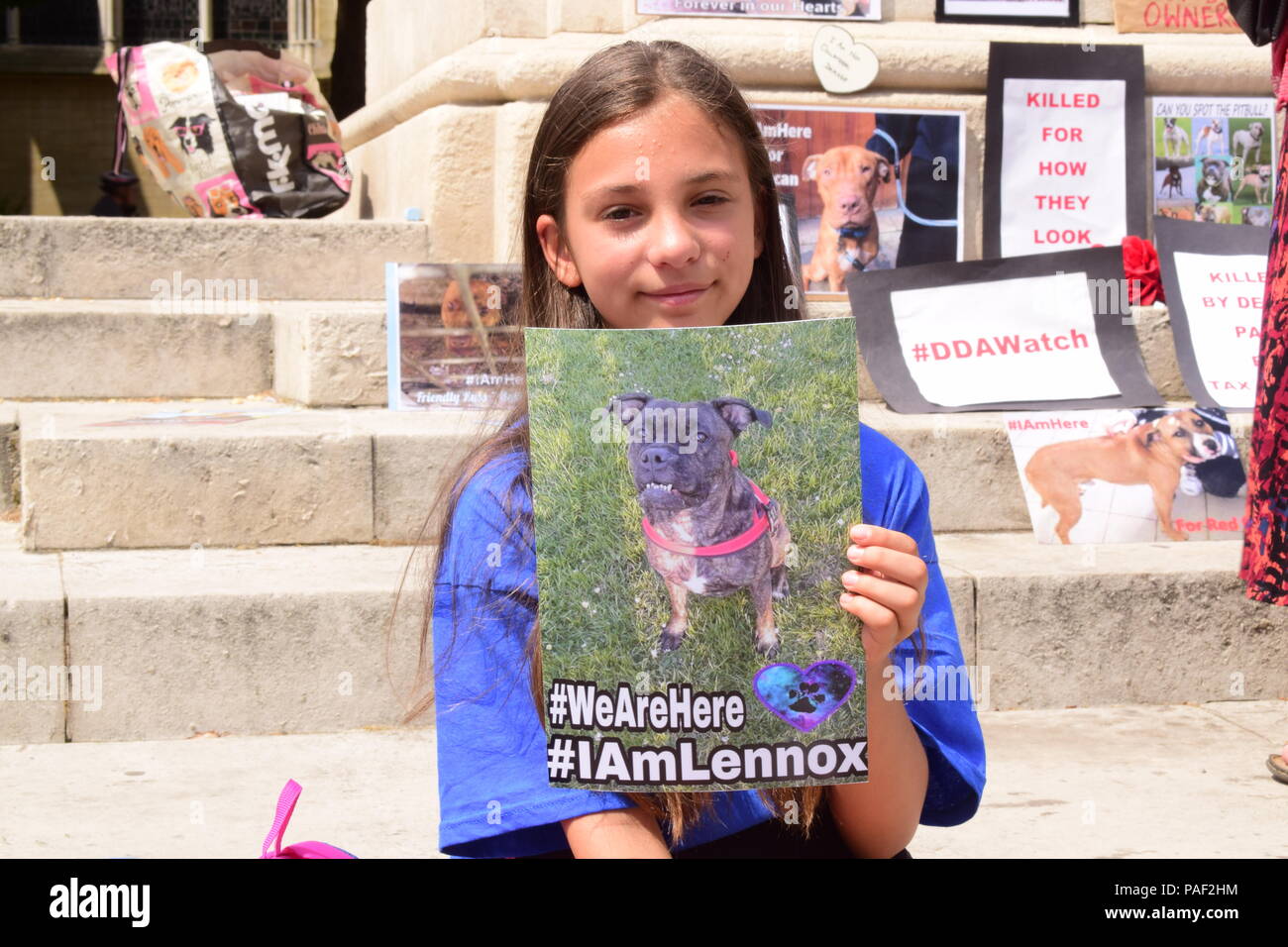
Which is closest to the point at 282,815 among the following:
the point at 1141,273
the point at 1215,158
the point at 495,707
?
the point at 495,707

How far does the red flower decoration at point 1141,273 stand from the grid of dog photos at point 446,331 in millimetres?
2207

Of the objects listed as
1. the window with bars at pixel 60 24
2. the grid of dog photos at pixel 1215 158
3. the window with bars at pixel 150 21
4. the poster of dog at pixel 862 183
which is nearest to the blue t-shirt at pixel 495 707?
the poster of dog at pixel 862 183

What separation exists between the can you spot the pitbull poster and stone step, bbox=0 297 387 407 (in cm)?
359

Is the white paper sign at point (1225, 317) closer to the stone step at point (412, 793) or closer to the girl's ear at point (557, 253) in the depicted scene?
the stone step at point (412, 793)

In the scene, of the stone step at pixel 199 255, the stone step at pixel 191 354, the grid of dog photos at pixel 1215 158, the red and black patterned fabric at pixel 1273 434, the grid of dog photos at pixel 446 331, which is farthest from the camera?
the grid of dog photos at pixel 1215 158

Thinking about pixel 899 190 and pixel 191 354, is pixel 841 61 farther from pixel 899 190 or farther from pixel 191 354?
pixel 191 354

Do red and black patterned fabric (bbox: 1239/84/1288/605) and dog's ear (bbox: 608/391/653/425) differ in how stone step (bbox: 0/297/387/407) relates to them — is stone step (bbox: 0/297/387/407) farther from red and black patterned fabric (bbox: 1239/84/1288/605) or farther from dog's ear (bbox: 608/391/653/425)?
dog's ear (bbox: 608/391/653/425)

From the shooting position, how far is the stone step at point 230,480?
13.0 ft

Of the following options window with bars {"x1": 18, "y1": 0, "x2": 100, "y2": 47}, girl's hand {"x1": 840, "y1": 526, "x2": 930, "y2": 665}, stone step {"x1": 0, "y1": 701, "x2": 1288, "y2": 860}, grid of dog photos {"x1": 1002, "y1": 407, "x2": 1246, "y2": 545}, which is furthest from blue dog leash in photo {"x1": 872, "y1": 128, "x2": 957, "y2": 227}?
window with bars {"x1": 18, "y1": 0, "x2": 100, "y2": 47}

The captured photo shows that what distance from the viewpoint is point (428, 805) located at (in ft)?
10.3

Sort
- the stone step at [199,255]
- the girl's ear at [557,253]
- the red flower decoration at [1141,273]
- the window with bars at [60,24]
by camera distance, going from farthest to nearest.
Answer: the window with bars at [60,24], the stone step at [199,255], the red flower decoration at [1141,273], the girl's ear at [557,253]

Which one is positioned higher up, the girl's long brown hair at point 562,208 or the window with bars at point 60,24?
the window with bars at point 60,24

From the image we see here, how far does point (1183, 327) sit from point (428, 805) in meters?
3.18

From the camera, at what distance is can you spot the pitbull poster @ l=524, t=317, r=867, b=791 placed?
4.05 feet
